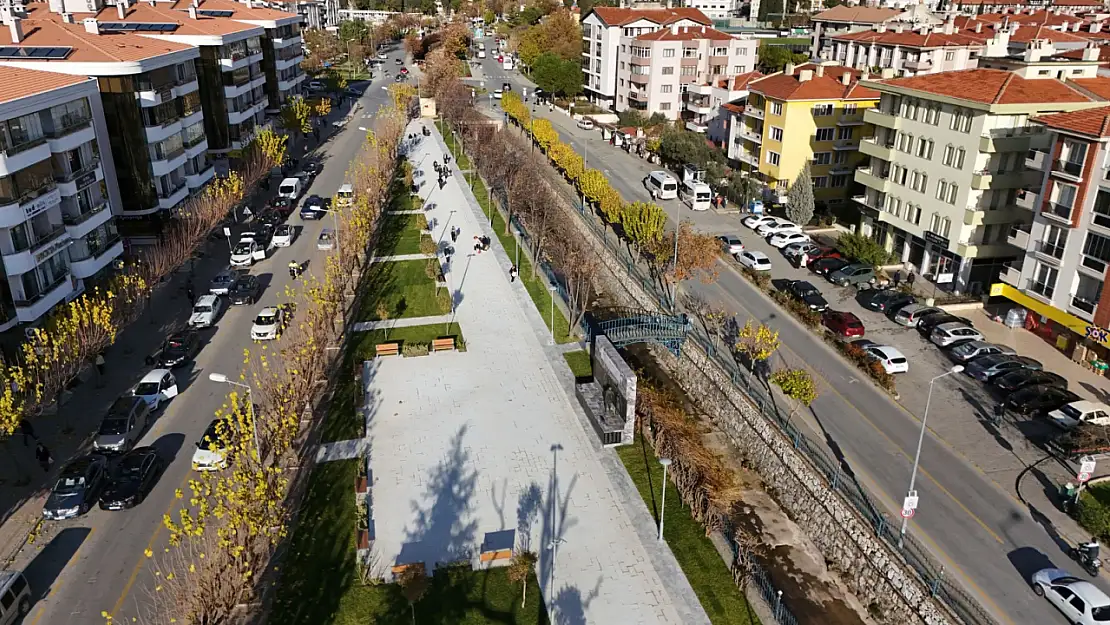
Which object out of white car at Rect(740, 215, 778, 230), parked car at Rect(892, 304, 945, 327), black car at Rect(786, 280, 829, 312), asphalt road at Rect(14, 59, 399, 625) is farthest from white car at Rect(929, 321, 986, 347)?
asphalt road at Rect(14, 59, 399, 625)

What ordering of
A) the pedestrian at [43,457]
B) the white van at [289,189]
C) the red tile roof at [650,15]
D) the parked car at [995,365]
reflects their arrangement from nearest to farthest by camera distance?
the pedestrian at [43,457] < the parked car at [995,365] < the white van at [289,189] < the red tile roof at [650,15]

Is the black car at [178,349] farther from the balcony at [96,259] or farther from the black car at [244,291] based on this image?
the balcony at [96,259]

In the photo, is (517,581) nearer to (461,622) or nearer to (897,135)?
(461,622)

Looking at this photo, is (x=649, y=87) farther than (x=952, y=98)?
Yes

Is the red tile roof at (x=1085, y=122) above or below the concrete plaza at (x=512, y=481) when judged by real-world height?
above

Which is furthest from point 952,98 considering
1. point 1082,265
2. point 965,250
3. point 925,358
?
point 925,358

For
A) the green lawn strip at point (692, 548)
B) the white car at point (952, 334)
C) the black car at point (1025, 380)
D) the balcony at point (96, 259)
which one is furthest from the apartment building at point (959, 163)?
the balcony at point (96, 259)

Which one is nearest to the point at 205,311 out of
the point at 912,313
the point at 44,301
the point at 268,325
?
the point at 268,325
